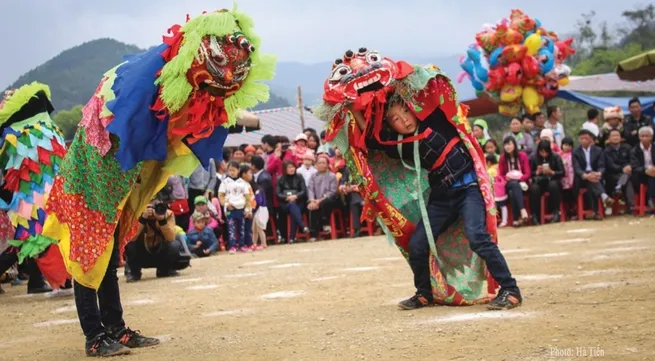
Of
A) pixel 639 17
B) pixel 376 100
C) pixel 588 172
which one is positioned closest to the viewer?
pixel 376 100

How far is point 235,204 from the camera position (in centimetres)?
1345

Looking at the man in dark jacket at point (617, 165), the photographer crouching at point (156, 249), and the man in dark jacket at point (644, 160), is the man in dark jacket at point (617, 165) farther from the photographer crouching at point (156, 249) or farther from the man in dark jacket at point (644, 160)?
the photographer crouching at point (156, 249)

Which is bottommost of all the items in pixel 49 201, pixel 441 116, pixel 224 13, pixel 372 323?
pixel 372 323

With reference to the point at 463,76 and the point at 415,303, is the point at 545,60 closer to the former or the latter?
the point at 463,76

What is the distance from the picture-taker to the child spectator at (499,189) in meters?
13.6

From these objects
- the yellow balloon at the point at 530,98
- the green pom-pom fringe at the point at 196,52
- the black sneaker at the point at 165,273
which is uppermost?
the yellow balloon at the point at 530,98

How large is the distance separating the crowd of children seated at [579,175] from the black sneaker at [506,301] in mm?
8038

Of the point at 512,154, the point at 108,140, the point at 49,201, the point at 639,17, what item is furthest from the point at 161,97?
the point at 639,17

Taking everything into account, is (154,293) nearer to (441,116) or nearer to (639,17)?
(441,116)

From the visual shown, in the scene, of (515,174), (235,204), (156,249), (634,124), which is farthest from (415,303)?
(634,124)

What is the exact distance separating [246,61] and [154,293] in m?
3.98

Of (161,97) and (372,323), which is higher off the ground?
(161,97)

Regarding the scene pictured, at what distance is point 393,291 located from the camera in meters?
7.00

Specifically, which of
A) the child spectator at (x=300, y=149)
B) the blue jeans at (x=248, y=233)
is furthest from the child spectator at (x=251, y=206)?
the child spectator at (x=300, y=149)
